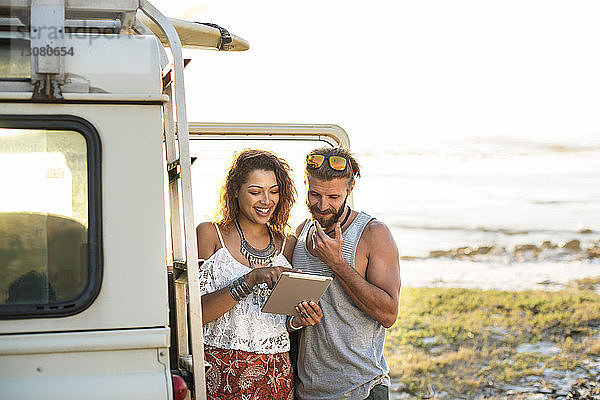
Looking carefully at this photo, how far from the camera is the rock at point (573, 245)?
67.9 ft

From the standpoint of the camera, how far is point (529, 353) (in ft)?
39.3

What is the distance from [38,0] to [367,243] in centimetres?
170

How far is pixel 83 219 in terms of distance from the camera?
8.41 ft

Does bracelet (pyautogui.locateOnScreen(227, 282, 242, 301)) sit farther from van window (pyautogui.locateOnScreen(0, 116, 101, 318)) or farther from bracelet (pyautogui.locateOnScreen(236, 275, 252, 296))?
van window (pyautogui.locateOnScreen(0, 116, 101, 318))

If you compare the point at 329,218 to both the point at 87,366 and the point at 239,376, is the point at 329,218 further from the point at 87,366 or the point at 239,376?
the point at 87,366

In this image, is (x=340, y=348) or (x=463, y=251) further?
(x=463, y=251)

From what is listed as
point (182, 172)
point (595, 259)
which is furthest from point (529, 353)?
point (182, 172)

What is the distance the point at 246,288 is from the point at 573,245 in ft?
62.1

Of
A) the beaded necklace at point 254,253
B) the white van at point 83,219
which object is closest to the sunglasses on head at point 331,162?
the beaded necklace at point 254,253

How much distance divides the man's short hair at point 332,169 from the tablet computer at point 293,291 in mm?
525

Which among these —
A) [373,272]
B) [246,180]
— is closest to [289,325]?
[373,272]

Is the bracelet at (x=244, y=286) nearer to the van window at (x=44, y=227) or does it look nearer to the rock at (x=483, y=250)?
the van window at (x=44, y=227)

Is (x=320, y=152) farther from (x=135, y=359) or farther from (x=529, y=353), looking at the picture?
(x=529, y=353)

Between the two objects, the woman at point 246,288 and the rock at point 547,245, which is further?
the rock at point 547,245
